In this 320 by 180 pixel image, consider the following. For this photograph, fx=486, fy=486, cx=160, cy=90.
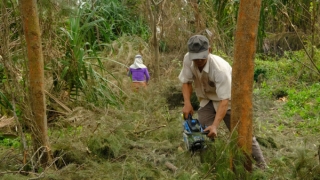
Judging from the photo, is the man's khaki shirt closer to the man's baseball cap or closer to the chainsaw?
the man's baseball cap

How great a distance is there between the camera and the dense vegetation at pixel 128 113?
4441mm

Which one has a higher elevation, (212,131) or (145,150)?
(212,131)

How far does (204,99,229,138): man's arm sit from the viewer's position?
14.7 feet

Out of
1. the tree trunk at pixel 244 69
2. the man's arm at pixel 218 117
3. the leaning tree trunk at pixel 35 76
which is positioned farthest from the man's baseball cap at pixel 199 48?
the leaning tree trunk at pixel 35 76

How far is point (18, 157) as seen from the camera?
501 centimetres

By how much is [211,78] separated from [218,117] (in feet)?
1.38

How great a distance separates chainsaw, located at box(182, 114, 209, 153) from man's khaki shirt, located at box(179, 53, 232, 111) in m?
0.36

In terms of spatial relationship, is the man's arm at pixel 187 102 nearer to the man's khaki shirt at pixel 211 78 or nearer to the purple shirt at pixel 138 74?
the man's khaki shirt at pixel 211 78

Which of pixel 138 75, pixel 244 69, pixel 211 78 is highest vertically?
pixel 244 69

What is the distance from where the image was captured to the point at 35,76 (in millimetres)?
4637

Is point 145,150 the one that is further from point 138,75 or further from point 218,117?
point 138,75

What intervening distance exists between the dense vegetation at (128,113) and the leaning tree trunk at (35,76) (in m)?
0.09

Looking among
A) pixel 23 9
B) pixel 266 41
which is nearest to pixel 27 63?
pixel 23 9

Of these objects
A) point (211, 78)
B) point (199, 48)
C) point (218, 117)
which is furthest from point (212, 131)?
point (199, 48)
